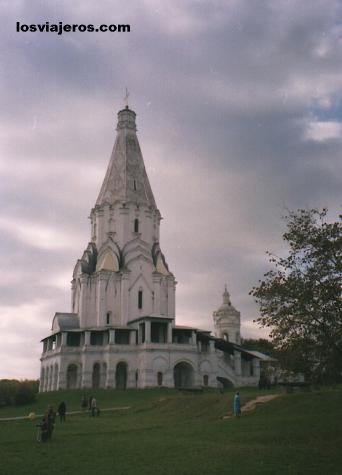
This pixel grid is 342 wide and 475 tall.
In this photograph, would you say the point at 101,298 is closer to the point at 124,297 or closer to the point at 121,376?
the point at 124,297

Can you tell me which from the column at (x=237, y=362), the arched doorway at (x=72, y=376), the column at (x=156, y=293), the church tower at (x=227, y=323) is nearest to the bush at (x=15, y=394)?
the arched doorway at (x=72, y=376)

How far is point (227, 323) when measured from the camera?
79.1 m

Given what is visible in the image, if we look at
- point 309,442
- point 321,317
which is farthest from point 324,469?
point 321,317

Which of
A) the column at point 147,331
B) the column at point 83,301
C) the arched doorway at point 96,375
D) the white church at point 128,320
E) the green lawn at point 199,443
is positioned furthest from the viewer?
the column at point 83,301

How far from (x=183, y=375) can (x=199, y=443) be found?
40.2 metres

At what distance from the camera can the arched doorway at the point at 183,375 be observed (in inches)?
2283

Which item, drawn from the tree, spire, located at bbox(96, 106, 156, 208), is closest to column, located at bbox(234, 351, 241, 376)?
spire, located at bbox(96, 106, 156, 208)

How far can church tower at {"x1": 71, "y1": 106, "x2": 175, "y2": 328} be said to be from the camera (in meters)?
61.8

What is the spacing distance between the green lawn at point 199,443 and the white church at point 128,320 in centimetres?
2511

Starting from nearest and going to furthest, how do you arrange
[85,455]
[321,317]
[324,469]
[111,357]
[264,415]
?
[324,469], [85,455], [321,317], [264,415], [111,357]

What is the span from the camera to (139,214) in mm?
66062

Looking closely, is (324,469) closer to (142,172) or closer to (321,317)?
(321,317)

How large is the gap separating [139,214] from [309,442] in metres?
48.1

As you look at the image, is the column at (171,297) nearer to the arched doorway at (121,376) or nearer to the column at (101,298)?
the column at (101,298)
